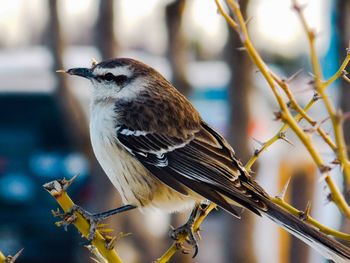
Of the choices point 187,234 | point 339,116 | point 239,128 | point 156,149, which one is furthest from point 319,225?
point 239,128

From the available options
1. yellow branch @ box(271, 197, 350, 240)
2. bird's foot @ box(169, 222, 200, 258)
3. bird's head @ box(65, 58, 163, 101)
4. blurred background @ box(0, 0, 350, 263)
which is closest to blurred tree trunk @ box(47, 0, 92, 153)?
blurred background @ box(0, 0, 350, 263)

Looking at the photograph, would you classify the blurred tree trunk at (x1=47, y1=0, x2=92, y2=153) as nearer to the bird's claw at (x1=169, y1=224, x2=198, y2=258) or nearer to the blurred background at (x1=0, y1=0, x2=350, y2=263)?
the blurred background at (x1=0, y1=0, x2=350, y2=263)

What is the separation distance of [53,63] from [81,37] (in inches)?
984

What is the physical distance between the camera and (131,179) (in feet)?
14.5

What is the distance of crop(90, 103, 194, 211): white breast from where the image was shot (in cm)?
443

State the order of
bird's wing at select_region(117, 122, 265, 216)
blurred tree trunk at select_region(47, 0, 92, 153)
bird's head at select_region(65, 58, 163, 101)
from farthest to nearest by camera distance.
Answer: blurred tree trunk at select_region(47, 0, 92, 153) < bird's head at select_region(65, 58, 163, 101) < bird's wing at select_region(117, 122, 265, 216)

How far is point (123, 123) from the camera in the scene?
4645mm

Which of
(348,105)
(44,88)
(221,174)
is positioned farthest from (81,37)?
(221,174)

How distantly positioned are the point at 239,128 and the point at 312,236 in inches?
201

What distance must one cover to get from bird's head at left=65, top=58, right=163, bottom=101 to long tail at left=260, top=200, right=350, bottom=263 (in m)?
1.32

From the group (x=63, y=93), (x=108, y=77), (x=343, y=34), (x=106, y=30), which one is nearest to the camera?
(x=108, y=77)

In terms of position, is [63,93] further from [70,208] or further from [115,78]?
[70,208]

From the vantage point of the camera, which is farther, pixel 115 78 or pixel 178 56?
pixel 178 56

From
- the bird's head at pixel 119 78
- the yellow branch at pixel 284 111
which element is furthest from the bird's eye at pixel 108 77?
the yellow branch at pixel 284 111
